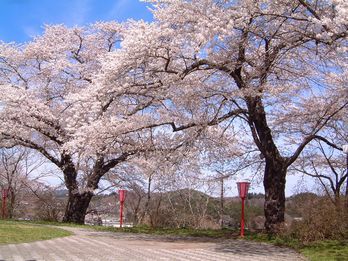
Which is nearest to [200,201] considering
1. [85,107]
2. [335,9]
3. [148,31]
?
[85,107]

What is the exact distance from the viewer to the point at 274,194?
1407 cm

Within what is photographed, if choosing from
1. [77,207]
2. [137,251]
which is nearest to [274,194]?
[137,251]

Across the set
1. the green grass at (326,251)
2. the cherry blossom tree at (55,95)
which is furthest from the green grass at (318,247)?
the cherry blossom tree at (55,95)

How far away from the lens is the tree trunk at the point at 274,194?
45.9 feet

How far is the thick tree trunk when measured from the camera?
22359mm

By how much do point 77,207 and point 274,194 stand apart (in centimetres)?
1189

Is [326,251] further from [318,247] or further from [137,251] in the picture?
[137,251]

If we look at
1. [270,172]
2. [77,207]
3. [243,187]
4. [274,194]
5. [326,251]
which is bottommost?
[326,251]

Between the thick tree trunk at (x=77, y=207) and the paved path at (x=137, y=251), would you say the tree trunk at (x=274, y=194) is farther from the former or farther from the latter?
the thick tree trunk at (x=77, y=207)

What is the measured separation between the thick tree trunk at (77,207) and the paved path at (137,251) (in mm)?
10812

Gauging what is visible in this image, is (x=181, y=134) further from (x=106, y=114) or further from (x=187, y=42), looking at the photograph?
(x=187, y=42)

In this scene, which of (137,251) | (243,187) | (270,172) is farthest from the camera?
(270,172)

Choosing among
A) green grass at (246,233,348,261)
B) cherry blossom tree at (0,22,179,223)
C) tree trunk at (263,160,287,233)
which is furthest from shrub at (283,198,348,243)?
cherry blossom tree at (0,22,179,223)

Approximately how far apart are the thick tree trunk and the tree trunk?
35.2ft
